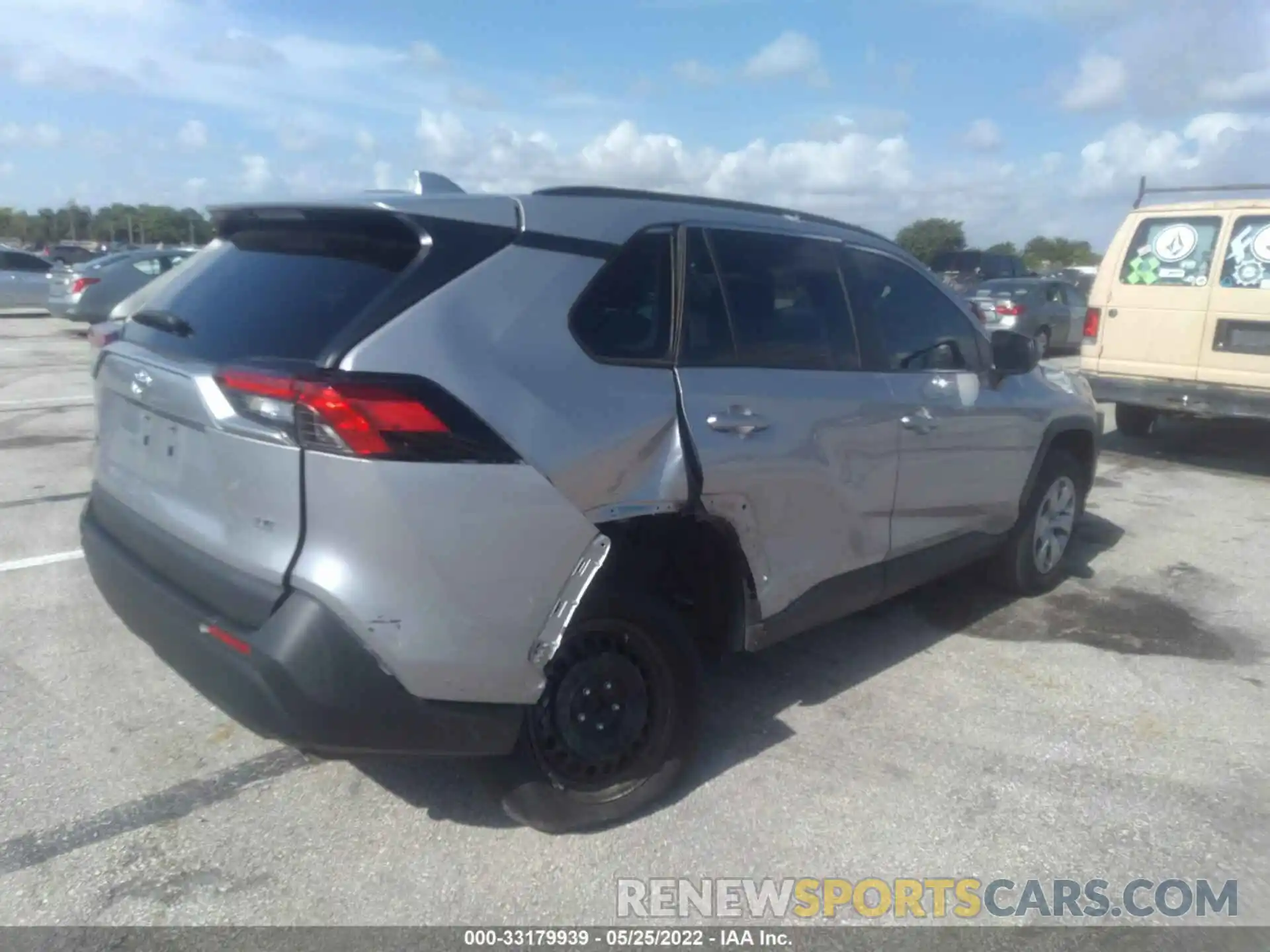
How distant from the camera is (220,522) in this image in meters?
3.00

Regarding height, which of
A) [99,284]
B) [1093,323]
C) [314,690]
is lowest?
[314,690]

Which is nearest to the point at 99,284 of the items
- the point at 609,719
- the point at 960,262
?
the point at 960,262

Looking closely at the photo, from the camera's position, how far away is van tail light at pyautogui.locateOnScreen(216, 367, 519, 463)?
2.74 meters

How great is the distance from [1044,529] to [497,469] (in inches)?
151

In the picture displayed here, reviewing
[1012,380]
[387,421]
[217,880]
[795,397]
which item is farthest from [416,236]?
[1012,380]

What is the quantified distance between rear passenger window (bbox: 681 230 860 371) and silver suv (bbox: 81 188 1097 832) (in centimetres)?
1

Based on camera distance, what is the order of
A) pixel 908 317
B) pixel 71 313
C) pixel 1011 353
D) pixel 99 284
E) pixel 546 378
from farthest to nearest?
pixel 71 313 < pixel 99 284 < pixel 1011 353 < pixel 908 317 < pixel 546 378

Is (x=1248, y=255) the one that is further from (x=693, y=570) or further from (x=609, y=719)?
(x=609, y=719)

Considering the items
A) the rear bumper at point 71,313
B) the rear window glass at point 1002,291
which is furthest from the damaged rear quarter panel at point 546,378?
the rear bumper at point 71,313

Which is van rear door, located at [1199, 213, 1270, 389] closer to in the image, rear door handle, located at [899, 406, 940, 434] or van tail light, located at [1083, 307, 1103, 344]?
van tail light, located at [1083, 307, 1103, 344]

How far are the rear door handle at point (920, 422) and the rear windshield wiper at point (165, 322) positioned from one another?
8.70 feet

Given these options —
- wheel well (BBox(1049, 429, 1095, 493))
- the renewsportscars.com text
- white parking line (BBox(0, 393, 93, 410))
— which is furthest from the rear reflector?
white parking line (BBox(0, 393, 93, 410))

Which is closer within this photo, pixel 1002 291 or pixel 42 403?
pixel 42 403

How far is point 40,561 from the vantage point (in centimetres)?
570
